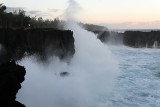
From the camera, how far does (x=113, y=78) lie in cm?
1969

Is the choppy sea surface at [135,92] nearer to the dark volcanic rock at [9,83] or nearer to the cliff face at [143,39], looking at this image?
the dark volcanic rock at [9,83]

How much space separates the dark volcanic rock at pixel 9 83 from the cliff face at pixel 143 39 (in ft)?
180

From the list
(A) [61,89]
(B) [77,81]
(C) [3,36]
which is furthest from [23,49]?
(A) [61,89]

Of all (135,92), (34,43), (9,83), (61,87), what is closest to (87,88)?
(61,87)

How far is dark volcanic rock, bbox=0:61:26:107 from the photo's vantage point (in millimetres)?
5996

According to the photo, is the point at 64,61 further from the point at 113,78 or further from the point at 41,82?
the point at 41,82

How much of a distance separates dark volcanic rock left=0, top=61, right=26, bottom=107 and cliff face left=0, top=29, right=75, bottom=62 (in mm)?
10807

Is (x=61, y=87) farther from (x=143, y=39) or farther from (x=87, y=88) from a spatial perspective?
(x=143, y=39)

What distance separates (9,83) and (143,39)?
56.6 metres

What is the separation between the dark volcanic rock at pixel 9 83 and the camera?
19.7 ft

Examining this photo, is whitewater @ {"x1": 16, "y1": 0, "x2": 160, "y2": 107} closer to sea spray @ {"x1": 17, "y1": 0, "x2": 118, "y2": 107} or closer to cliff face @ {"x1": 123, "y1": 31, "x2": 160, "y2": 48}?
→ sea spray @ {"x1": 17, "y1": 0, "x2": 118, "y2": 107}

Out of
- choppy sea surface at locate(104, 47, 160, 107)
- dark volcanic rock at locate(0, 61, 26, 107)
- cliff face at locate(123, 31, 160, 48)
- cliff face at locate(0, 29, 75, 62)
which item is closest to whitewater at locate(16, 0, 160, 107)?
choppy sea surface at locate(104, 47, 160, 107)

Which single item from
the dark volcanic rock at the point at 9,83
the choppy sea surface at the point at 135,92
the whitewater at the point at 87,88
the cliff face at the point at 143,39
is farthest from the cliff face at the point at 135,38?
the dark volcanic rock at the point at 9,83

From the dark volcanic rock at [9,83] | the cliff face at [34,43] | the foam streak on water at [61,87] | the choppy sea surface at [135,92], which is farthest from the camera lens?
the cliff face at [34,43]
